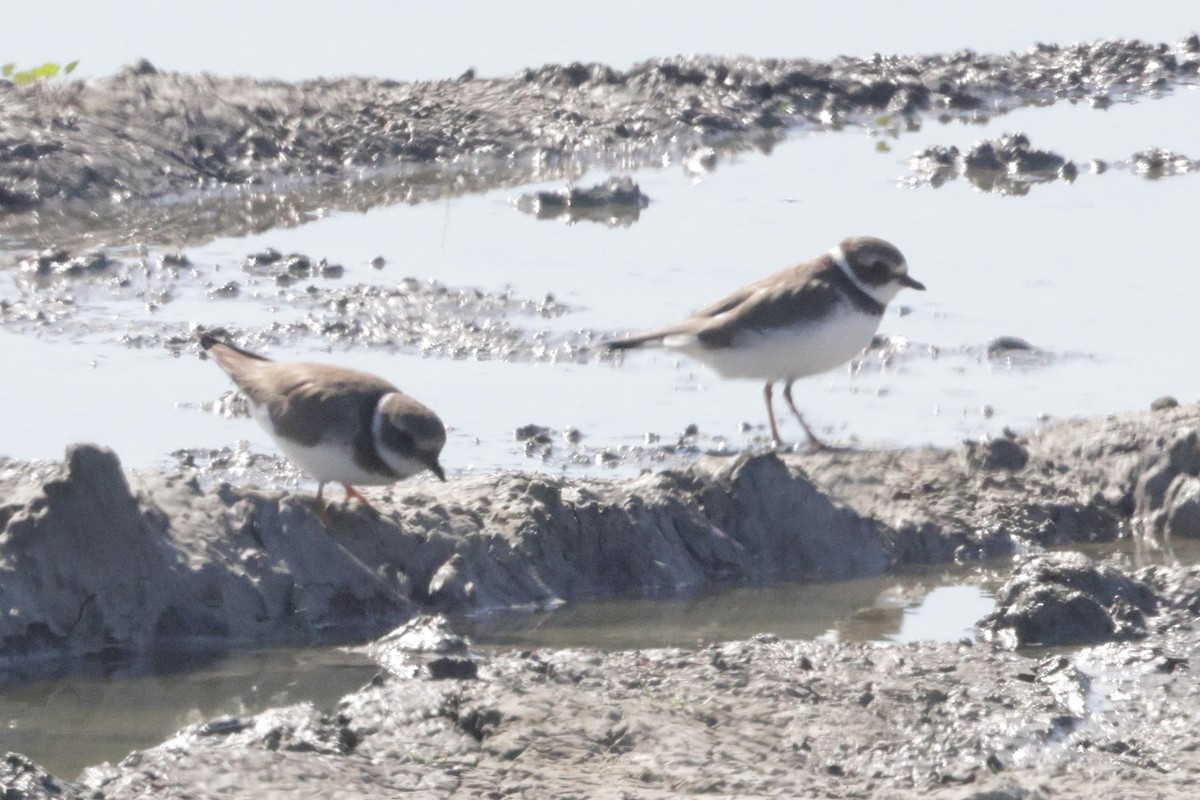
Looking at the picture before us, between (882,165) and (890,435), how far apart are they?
704 cm

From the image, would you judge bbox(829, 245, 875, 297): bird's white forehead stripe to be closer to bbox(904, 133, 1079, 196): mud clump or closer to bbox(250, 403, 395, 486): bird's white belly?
bbox(250, 403, 395, 486): bird's white belly

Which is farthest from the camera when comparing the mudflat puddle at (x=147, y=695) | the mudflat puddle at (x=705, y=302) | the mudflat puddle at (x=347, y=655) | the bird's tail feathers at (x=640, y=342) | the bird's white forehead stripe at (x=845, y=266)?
the mudflat puddle at (x=705, y=302)

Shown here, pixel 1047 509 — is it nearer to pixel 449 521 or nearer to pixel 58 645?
pixel 449 521

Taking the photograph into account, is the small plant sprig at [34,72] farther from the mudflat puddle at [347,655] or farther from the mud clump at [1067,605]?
the mud clump at [1067,605]

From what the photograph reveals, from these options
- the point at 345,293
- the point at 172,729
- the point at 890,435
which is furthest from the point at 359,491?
the point at 345,293

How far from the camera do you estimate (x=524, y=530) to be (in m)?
7.52

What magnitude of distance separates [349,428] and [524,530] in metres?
0.82

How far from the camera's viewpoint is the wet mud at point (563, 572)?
5250 millimetres

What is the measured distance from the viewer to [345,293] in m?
11.6

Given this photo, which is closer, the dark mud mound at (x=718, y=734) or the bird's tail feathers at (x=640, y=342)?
the dark mud mound at (x=718, y=734)

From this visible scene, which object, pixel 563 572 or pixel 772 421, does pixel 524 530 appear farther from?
pixel 772 421

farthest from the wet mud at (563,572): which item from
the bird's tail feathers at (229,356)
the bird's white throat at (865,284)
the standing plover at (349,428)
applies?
the bird's white throat at (865,284)

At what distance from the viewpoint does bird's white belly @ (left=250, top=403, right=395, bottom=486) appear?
23.8 ft

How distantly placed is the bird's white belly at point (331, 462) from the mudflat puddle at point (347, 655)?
2.27 feet
